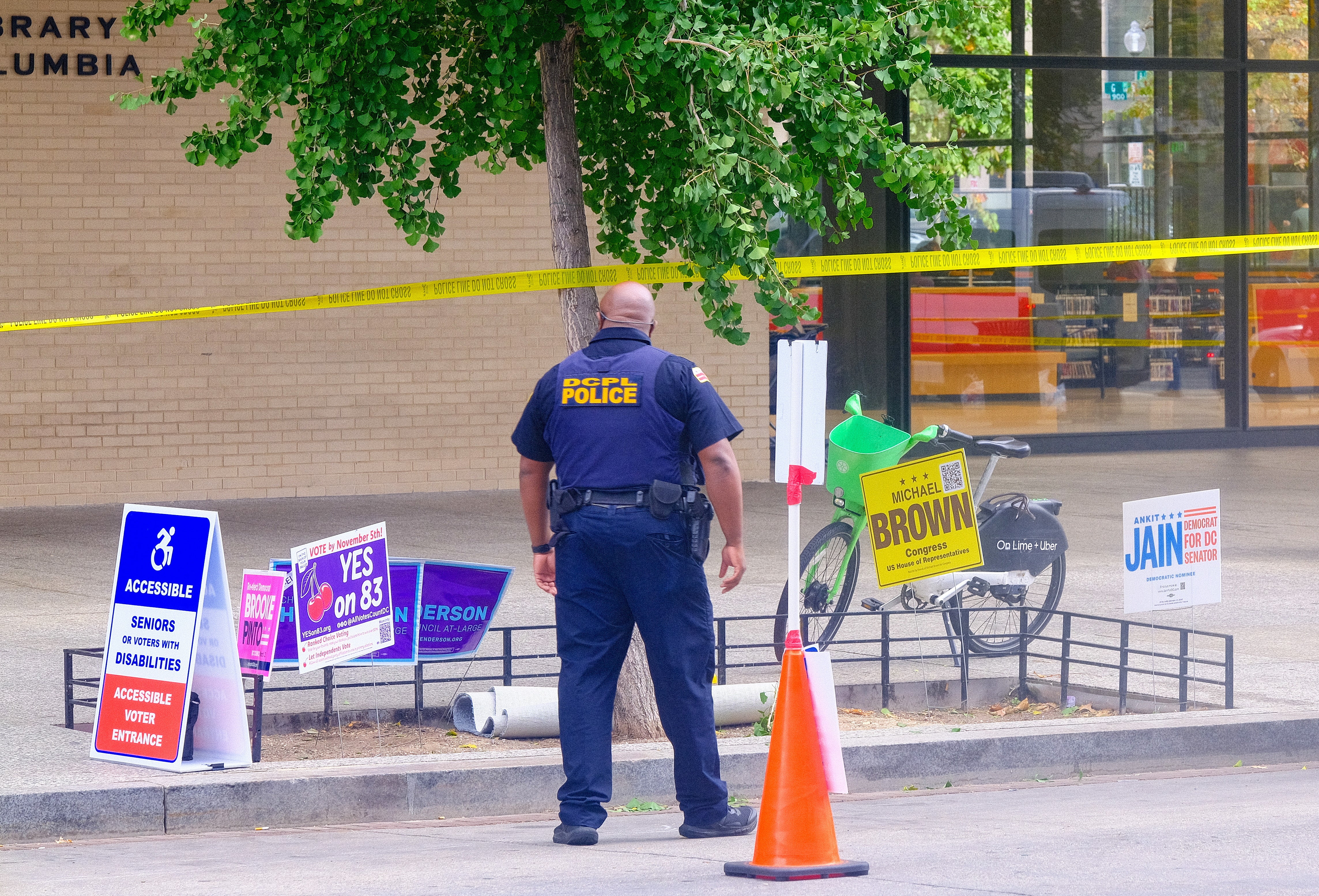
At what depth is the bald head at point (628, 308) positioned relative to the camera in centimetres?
587

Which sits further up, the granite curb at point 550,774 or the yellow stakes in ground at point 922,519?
the yellow stakes in ground at point 922,519

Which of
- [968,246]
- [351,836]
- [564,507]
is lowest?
[351,836]

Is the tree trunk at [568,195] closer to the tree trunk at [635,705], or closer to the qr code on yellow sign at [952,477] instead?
the tree trunk at [635,705]

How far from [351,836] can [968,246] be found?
363 centimetres

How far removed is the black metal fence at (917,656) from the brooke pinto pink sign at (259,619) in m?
0.10

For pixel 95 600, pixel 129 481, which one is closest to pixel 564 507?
pixel 95 600

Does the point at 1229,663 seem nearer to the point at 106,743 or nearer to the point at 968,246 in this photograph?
the point at 968,246

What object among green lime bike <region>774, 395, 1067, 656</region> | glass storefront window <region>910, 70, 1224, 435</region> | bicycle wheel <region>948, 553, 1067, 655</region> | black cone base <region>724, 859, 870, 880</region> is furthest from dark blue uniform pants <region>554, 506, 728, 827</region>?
glass storefront window <region>910, 70, 1224, 435</region>

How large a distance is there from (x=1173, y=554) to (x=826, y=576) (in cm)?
172

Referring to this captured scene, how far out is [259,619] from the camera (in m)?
6.77

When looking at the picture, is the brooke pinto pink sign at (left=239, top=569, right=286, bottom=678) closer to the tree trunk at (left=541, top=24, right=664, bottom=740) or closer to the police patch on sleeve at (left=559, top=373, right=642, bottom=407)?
the tree trunk at (left=541, top=24, right=664, bottom=740)

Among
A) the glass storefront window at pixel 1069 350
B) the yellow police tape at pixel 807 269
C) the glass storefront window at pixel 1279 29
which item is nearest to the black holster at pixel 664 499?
the yellow police tape at pixel 807 269

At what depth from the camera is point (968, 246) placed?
295 inches

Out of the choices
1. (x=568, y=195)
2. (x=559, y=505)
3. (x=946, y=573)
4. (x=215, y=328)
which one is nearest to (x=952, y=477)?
(x=946, y=573)
